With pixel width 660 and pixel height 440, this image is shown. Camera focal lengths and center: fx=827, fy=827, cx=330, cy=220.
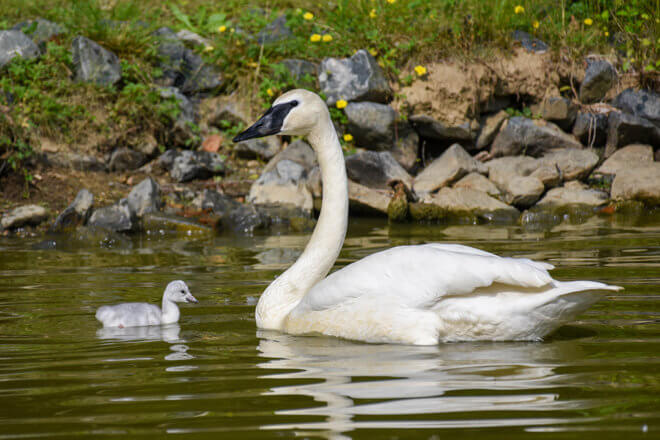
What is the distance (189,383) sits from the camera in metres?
3.21

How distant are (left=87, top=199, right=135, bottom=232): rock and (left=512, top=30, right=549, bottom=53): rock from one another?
6720 mm

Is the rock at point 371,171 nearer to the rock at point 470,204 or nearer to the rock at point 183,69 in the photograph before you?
the rock at point 470,204

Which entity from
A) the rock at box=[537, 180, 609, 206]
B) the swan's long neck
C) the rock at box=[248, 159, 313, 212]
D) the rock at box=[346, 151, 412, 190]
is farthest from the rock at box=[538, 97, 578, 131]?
the swan's long neck

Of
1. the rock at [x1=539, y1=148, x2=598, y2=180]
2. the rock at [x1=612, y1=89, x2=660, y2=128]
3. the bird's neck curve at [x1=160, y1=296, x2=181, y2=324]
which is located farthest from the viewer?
the rock at [x1=612, y1=89, x2=660, y2=128]

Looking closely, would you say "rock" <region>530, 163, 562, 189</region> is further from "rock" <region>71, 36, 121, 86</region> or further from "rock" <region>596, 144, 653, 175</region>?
"rock" <region>71, 36, 121, 86</region>

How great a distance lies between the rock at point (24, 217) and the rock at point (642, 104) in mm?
8419

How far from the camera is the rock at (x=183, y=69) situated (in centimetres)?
1303

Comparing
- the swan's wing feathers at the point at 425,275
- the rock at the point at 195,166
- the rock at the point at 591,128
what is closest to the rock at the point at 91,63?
the rock at the point at 195,166

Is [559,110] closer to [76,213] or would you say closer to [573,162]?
[573,162]

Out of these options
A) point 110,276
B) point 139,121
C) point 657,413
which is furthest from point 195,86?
point 657,413

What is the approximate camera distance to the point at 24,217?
9727 mm

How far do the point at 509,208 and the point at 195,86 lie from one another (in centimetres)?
563

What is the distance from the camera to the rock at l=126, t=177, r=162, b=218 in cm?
1006

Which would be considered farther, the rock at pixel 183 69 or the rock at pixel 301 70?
the rock at pixel 183 69
